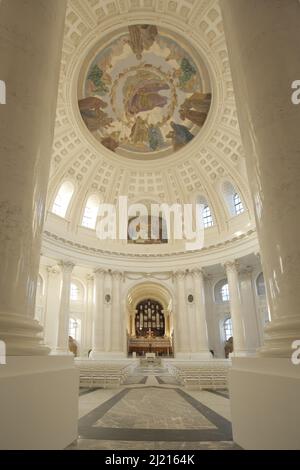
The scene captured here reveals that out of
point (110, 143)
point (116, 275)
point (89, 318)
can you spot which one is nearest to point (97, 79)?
point (110, 143)

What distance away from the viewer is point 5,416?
2.36 metres

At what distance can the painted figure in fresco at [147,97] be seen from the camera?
2053cm

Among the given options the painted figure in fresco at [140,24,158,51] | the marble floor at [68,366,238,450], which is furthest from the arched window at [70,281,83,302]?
the marble floor at [68,366,238,450]

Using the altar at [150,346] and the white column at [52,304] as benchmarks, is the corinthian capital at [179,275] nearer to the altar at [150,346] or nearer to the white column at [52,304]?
the white column at [52,304]

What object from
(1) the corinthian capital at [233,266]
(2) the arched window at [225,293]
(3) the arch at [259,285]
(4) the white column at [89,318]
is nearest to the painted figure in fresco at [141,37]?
(1) the corinthian capital at [233,266]

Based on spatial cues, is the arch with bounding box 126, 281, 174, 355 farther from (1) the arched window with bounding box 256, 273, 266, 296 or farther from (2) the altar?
(1) the arched window with bounding box 256, 273, 266, 296

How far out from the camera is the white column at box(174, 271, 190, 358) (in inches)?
914

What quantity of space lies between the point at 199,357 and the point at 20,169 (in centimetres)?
2230

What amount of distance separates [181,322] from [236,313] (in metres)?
4.88

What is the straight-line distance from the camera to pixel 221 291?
88.8 feet

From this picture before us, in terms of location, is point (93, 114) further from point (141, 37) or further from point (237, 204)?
point (237, 204)

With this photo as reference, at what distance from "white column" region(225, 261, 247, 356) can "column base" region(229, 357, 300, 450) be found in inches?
726
